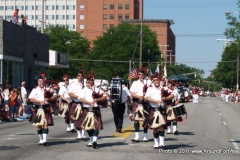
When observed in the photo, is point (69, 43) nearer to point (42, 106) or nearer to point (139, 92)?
point (139, 92)

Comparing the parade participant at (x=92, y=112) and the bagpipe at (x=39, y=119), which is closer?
A: the parade participant at (x=92, y=112)

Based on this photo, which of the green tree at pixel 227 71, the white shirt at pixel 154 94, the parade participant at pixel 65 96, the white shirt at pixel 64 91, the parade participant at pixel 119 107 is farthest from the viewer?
the green tree at pixel 227 71

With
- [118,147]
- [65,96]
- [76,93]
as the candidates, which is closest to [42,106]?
[118,147]

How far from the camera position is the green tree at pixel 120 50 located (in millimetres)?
100062

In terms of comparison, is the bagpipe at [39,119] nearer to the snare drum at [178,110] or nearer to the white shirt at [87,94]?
the white shirt at [87,94]

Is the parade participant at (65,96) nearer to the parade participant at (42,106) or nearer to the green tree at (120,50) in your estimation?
the parade participant at (42,106)

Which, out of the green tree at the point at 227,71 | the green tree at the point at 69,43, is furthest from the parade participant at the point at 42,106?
the green tree at the point at 227,71

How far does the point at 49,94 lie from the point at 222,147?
16.3 feet

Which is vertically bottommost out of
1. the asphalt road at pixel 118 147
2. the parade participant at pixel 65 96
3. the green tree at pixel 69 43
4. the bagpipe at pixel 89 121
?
the asphalt road at pixel 118 147

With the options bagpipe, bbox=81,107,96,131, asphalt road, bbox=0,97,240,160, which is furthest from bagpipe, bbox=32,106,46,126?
bagpipe, bbox=81,107,96,131

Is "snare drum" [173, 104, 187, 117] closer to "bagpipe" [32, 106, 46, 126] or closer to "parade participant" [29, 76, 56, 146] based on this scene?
"parade participant" [29, 76, 56, 146]

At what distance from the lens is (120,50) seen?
99.9m

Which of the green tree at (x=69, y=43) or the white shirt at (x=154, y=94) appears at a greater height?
the green tree at (x=69, y=43)

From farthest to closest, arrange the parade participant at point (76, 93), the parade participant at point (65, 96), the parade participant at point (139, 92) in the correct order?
the parade participant at point (65, 96) < the parade participant at point (76, 93) < the parade participant at point (139, 92)
